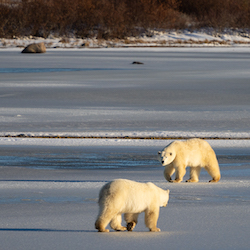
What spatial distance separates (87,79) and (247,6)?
63.8 meters

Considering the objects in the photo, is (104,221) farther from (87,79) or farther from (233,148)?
(87,79)

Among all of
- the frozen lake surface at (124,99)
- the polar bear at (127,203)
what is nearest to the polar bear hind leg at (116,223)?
the polar bear at (127,203)

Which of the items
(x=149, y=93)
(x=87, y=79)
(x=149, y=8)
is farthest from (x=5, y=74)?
(x=149, y=8)

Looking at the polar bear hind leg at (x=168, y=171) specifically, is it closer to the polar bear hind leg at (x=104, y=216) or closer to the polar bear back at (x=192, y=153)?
the polar bear back at (x=192, y=153)

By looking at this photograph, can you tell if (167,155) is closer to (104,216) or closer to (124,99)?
(104,216)

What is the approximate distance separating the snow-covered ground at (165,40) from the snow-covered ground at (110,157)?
1417 inches

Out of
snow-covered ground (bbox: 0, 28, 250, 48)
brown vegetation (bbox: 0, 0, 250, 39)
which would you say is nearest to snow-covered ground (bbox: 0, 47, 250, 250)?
snow-covered ground (bbox: 0, 28, 250, 48)

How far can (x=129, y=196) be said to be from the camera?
4555 millimetres

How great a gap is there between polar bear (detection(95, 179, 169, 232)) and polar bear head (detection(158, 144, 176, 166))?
4.59 feet

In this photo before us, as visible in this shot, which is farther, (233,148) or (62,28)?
(62,28)

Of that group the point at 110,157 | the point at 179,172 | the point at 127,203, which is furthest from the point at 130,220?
the point at 110,157

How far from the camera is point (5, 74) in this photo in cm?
2447

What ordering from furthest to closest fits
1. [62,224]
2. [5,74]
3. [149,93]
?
[5,74], [149,93], [62,224]

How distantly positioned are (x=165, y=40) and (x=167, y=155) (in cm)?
5684
